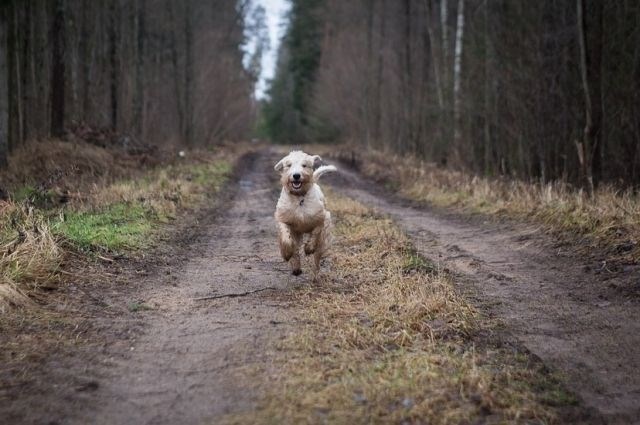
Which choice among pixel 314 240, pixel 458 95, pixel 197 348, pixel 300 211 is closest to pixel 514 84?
pixel 458 95

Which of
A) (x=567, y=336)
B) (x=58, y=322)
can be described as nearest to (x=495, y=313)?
(x=567, y=336)

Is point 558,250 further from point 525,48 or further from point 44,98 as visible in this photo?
point 44,98

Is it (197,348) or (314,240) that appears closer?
(197,348)

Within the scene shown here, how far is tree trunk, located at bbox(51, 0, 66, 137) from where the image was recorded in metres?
17.6

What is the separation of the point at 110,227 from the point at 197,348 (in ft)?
16.2

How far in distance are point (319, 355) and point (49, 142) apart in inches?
545

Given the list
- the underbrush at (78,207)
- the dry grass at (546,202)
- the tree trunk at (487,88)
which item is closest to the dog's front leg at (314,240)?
the underbrush at (78,207)

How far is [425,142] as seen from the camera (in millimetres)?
24078

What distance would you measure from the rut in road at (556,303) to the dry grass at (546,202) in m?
0.47

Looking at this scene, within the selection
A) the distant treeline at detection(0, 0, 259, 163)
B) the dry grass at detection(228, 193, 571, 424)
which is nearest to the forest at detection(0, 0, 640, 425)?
the dry grass at detection(228, 193, 571, 424)

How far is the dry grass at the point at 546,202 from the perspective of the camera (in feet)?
26.6

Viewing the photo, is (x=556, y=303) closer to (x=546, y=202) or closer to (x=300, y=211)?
(x=300, y=211)

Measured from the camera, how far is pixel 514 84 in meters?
16.0

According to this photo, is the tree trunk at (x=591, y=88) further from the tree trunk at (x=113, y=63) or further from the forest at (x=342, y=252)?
the tree trunk at (x=113, y=63)
